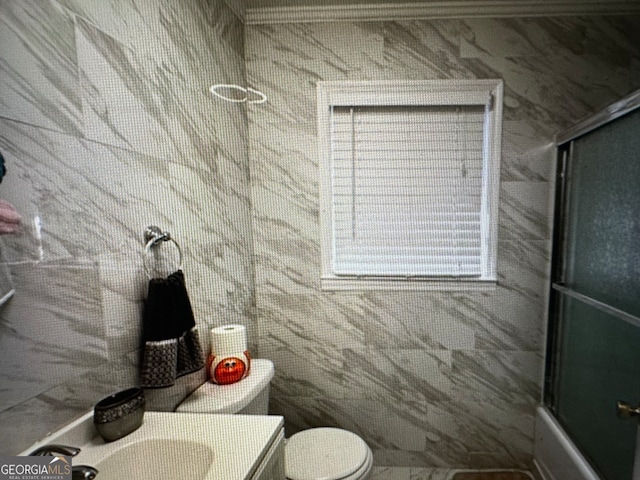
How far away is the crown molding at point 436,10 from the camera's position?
1244 millimetres

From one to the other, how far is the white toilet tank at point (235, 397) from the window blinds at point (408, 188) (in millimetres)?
582

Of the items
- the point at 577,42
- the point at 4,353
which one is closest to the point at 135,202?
the point at 4,353

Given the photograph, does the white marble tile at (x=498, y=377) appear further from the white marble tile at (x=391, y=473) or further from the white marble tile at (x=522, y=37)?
the white marble tile at (x=522, y=37)

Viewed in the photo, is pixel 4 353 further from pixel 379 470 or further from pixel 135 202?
pixel 379 470

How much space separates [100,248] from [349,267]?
97cm

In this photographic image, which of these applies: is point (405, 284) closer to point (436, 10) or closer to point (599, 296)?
A: point (599, 296)

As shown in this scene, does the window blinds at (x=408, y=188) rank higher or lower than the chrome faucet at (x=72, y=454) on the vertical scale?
higher

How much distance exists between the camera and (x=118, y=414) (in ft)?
2.33

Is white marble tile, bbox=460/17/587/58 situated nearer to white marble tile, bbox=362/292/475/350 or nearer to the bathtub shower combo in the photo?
the bathtub shower combo

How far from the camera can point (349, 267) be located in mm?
1434

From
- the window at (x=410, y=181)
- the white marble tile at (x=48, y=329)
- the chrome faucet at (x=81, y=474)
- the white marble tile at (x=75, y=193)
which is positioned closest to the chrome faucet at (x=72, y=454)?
the chrome faucet at (x=81, y=474)

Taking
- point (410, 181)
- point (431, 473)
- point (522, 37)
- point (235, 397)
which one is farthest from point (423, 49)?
point (431, 473)

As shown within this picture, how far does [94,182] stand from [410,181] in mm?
1122

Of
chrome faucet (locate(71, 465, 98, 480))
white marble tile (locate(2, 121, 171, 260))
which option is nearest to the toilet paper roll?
white marble tile (locate(2, 121, 171, 260))
